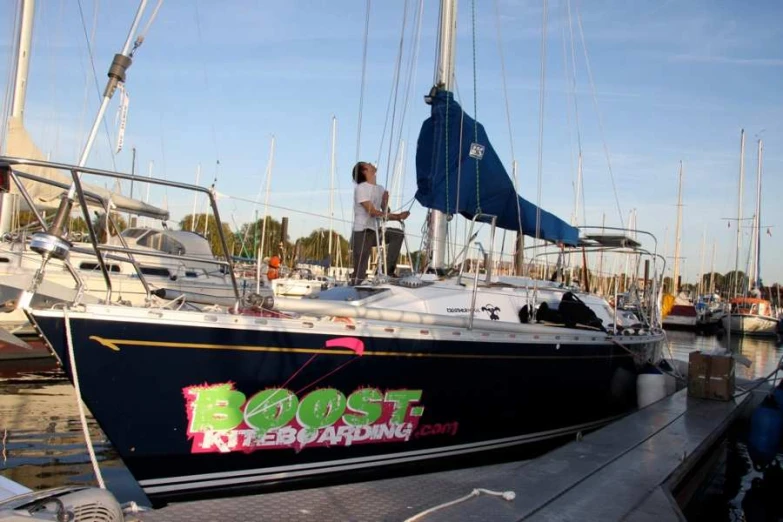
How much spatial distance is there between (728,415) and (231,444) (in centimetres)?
617

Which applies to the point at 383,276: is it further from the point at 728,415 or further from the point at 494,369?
the point at 728,415

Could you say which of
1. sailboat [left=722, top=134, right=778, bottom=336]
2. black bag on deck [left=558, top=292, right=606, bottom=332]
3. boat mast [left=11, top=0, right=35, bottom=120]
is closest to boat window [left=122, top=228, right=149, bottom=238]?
boat mast [left=11, top=0, right=35, bottom=120]

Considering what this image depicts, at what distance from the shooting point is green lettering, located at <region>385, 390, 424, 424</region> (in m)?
5.84

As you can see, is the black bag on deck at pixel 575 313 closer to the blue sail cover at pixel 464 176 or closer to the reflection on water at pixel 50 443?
the blue sail cover at pixel 464 176

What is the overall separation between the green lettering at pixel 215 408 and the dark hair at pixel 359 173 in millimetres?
3384

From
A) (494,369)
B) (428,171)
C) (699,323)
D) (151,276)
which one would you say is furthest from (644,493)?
(699,323)

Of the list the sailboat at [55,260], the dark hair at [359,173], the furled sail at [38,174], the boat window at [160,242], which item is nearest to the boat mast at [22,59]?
the sailboat at [55,260]

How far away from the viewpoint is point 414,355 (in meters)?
5.91

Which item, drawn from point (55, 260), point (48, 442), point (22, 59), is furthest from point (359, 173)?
point (22, 59)

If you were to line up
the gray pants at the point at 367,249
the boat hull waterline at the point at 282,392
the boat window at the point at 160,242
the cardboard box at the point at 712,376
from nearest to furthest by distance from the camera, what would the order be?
1. the boat hull waterline at the point at 282,392
2. the gray pants at the point at 367,249
3. the cardboard box at the point at 712,376
4. the boat window at the point at 160,242

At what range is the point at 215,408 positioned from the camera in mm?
5086

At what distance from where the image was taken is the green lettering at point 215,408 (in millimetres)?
5012

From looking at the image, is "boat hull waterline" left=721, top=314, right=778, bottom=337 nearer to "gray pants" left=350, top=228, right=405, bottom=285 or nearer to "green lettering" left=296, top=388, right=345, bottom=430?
"gray pants" left=350, top=228, right=405, bottom=285

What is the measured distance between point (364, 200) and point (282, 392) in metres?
2.83
